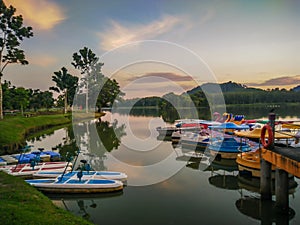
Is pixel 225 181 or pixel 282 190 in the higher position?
pixel 282 190

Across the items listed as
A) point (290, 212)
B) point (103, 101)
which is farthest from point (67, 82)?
point (290, 212)

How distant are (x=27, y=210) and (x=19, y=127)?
2823 centimetres

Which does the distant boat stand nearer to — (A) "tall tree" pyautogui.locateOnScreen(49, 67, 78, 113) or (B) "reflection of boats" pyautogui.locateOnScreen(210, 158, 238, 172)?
(B) "reflection of boats" pyautogui.locateOnScreen(210, 158, 238, 172)

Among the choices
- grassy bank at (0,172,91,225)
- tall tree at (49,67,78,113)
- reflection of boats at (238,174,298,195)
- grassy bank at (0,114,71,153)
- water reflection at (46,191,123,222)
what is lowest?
water reflection at (46,191,123,222)

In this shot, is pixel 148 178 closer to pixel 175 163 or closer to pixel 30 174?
pixel 175 163

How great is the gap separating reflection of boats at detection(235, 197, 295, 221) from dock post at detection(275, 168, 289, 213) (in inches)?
9.0

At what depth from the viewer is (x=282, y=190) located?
9.13 m

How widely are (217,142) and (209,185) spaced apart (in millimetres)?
7036

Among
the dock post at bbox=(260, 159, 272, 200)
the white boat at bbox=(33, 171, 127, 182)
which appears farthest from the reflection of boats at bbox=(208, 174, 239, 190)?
the white boat at bbox=(33, 171, 127, 182)

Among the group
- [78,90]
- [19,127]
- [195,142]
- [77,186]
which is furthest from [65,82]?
[77,186]

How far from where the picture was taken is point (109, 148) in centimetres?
2462

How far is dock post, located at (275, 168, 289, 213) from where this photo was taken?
9016 millimetres

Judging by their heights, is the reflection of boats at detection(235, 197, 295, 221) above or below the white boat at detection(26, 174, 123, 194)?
below

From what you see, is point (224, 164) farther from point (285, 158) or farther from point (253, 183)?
point (285, 158)
